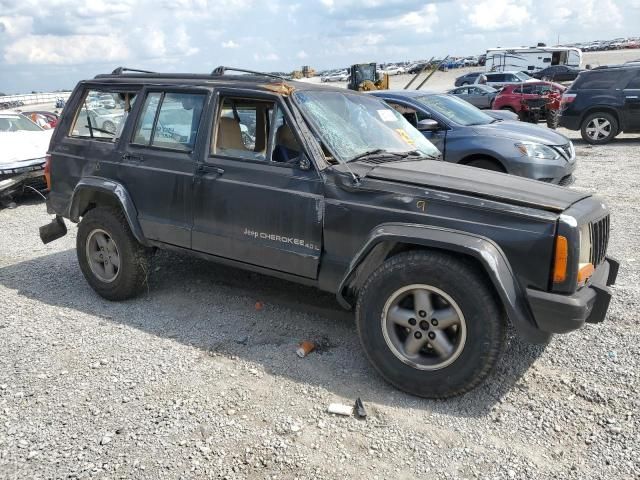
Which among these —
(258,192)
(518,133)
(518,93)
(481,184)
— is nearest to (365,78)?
(518,93)

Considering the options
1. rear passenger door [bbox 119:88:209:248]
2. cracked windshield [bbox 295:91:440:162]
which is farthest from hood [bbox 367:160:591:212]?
rear passenger door [bbox 119:88:209:248]

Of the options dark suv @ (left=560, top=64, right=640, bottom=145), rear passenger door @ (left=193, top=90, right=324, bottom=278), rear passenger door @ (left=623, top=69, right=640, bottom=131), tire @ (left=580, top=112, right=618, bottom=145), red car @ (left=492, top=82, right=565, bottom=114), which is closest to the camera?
rear passenger door @ (left=193, top=90, right=324, bottom=278)

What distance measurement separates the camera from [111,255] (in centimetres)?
476

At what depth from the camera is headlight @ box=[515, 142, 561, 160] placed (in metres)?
7.36

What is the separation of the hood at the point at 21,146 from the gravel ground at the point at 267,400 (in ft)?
16.8

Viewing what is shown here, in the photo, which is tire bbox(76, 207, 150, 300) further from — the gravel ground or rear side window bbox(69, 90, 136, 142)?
rear side window bbox(69, 90, 136, 142)

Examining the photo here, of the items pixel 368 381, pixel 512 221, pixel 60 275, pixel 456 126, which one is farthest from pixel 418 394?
pixel 456 126

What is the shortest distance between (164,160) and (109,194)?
0.68 metres

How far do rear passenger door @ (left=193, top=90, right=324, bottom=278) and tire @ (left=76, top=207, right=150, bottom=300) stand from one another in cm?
77

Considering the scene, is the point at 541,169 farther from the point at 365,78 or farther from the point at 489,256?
the point at 365,78

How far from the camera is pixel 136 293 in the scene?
4793mm

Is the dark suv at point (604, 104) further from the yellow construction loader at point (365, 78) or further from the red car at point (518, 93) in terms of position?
the yellow construction loader at point (365, 78)

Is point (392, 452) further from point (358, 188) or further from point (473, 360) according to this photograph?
point (358, 188)

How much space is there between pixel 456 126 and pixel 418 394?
17.5 ft
